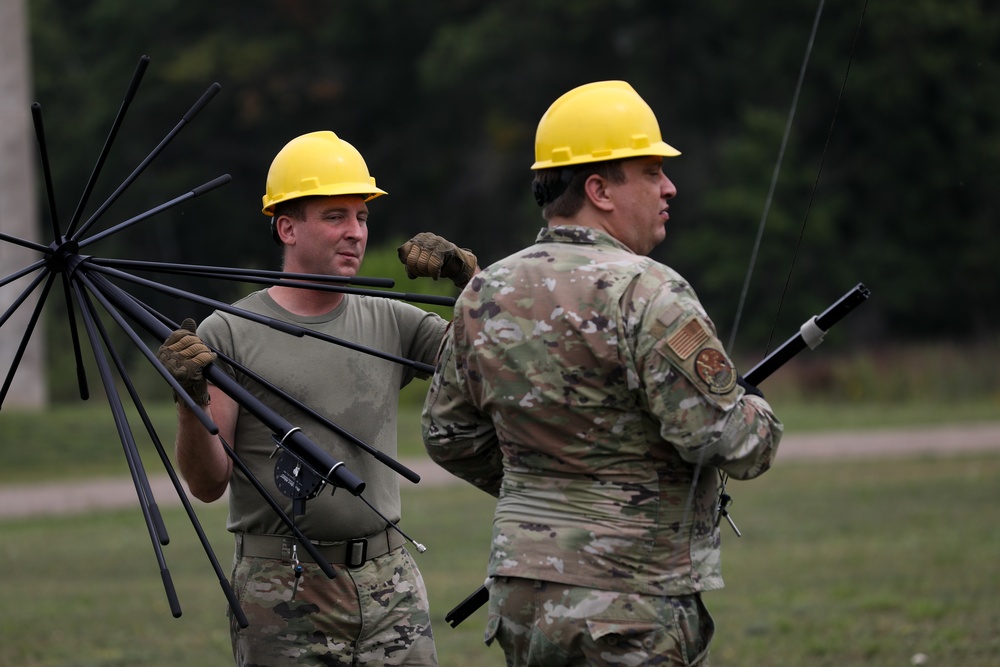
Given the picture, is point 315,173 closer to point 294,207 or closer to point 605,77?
point 294,207

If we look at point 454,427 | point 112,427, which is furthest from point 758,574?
point 112,427

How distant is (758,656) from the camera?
801 centimetres

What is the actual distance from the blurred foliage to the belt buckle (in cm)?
2584

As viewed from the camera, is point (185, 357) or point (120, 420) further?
point (185, 357)

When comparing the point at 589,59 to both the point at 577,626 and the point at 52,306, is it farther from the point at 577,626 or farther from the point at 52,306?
the point at 577,626

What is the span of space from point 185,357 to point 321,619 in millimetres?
944

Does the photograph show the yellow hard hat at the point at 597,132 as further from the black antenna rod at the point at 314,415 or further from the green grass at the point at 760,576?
the green grass at the point at 760,576

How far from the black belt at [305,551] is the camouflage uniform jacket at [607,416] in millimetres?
881

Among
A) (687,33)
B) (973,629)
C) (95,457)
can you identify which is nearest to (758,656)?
(973,629)

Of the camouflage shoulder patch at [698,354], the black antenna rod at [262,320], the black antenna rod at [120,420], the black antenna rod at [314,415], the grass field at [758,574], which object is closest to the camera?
the camouflage shoulder patch at [698,354]

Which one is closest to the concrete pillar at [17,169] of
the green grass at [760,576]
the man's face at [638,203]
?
the green grass at [760,576]

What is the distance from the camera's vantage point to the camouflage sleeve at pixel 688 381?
3.42m

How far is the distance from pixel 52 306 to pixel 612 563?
1218 inches

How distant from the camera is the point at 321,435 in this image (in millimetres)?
4535
